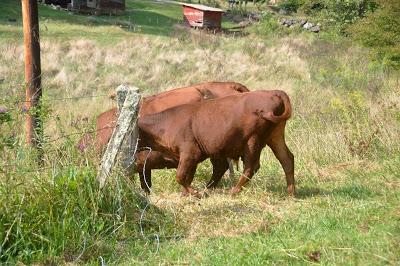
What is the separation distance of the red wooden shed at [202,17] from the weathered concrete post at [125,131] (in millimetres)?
38895

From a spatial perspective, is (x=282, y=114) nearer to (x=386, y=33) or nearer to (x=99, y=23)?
(x=386, y=33)

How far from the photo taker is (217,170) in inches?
339

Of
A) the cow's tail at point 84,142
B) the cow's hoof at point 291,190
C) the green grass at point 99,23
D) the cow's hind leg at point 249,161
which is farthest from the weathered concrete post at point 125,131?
the green grass at point 99,23

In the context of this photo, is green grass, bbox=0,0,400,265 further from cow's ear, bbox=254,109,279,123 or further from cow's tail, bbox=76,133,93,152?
cow's ear, bbox=254,109,279,123

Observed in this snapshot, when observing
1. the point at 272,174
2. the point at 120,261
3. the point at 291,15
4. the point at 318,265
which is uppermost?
the point at 318,265

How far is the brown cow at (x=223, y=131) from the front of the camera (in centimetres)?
758

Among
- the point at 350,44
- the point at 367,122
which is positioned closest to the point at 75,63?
the point at 350,44

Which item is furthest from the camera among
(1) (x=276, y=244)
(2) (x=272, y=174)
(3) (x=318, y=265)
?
(2) (x=272, y=174)

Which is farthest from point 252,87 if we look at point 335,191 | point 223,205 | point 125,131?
point 125,131

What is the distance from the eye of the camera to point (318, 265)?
15.8 feet

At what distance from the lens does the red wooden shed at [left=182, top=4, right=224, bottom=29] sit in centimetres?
4509

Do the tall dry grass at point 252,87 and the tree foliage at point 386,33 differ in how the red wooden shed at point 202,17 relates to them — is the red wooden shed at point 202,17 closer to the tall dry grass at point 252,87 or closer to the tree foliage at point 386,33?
the tall dry grass at point 252,87

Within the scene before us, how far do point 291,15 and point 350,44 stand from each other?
2649 centimetres

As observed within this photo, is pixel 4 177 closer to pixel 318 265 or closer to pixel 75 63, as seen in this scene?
pixel 318 265
